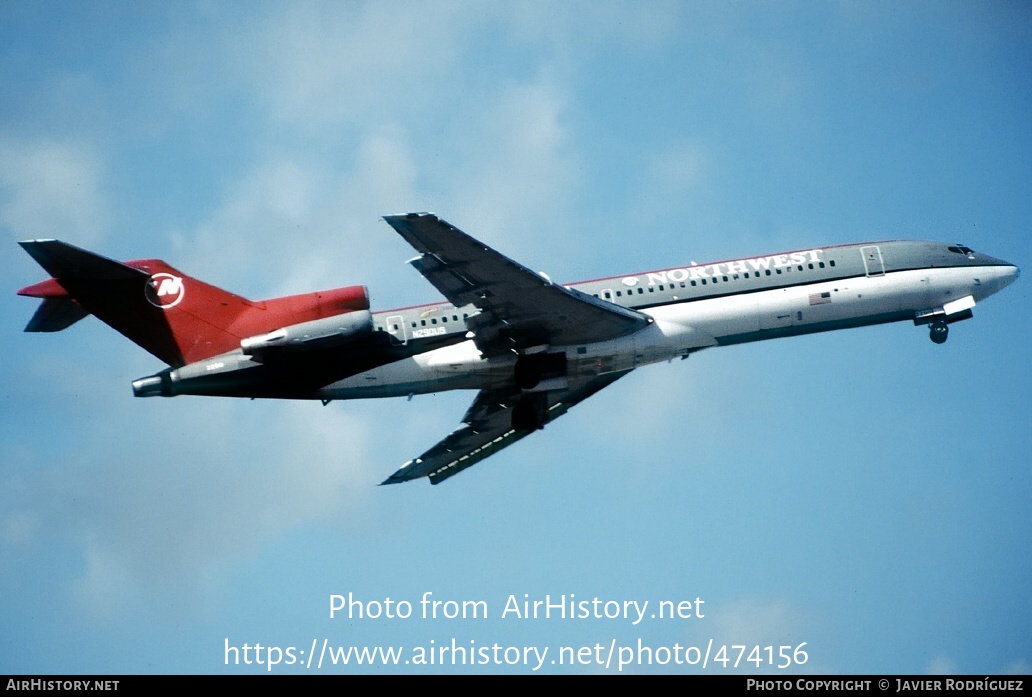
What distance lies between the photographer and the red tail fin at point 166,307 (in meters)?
39.0

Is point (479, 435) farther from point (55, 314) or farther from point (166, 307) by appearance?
point (55, 314)

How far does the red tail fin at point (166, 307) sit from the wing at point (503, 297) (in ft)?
11.2

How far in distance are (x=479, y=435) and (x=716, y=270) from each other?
11076mm

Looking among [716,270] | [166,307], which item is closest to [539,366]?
[716,270]

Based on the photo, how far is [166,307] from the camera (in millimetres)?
40156

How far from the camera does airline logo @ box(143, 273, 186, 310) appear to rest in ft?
131

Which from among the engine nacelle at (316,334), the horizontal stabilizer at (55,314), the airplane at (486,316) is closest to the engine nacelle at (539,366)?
the airplane at (486,316)

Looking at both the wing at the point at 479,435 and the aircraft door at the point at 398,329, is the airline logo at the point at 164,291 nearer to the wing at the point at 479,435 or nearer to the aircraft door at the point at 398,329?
the aircraft door at the point at 398,329

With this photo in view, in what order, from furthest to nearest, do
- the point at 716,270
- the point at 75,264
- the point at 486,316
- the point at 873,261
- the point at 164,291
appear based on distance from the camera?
the point at 873,261 → the point at 716,270 → the point at 164,291 → the point at 486,316 → the point at 75,264

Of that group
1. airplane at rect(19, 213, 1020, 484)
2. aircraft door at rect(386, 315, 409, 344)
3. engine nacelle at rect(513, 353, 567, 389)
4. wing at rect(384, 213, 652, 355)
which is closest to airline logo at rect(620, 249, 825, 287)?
airplane at rect(19, 213, 1020, 484)

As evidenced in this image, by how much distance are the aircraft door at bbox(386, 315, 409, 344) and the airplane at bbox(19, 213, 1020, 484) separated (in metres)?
0.05

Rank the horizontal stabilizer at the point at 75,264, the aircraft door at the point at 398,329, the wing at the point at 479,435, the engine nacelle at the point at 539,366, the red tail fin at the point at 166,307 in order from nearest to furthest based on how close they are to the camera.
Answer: the horizontal stabilizer at the point at 75,264
the red tail fin at the point at 166,307
the aircraft door at the point at 398,329
the engine nacelle at the point at 539,366
the wing at the point at 479,435
